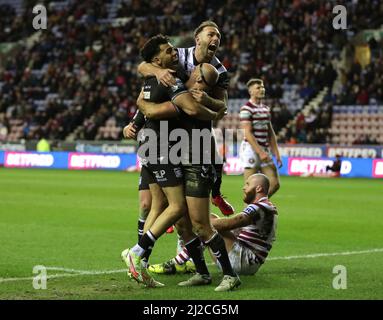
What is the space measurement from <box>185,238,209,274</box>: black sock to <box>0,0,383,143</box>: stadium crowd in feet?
81.5

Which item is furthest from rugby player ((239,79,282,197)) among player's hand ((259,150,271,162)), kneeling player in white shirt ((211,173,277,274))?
kneeling player in white shirt ((211,173,277,274))

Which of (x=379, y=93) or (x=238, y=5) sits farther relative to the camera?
(x=238, y=5)

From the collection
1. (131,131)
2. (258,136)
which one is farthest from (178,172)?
(258,136)

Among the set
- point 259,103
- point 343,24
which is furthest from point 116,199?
point 343,24

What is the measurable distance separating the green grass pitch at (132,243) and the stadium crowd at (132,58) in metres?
13.4

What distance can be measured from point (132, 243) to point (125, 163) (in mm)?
22124

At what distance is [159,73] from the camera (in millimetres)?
8109

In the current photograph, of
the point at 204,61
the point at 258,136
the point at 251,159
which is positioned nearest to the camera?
the point at 204,61

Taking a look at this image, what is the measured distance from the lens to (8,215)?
15094mm

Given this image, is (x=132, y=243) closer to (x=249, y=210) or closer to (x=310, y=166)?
(x=249, y=210)

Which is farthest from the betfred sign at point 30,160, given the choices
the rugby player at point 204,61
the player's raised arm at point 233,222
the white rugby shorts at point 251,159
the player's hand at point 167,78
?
the player's hand at point 167,78

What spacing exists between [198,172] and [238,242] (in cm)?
130

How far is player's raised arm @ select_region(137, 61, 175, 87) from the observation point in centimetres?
797
